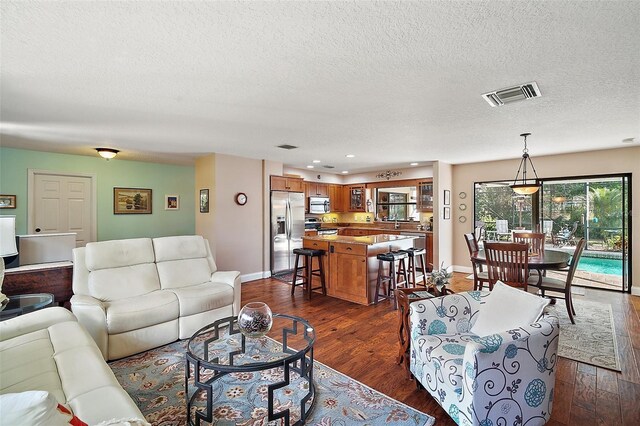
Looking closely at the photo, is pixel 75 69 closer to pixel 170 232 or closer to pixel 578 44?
pixel 578 44

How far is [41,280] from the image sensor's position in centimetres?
316

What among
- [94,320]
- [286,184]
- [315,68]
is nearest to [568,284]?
[315,68]

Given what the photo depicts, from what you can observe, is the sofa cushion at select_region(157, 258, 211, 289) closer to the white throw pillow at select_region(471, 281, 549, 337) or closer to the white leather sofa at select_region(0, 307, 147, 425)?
the white leather sofa at select_region(0, 307, 147, 425)

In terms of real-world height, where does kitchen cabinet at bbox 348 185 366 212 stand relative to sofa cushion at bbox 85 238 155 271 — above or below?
above

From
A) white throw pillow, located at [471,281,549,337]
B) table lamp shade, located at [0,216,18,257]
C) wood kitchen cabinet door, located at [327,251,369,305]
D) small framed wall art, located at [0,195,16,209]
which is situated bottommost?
wood kitchen cabinet door, located at [327,251,369,305]

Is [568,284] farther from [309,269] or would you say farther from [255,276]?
[255,276]

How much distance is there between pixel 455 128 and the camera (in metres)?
3.74

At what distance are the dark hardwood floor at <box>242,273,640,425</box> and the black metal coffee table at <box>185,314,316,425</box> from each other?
0.53 metres

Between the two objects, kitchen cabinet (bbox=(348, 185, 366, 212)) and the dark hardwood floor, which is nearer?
the dark hardwood floor

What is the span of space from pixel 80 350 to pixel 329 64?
7.98ft

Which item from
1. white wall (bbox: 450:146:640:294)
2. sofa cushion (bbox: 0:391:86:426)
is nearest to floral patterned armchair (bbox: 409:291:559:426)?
sofa cushion (bbox: 0:391:86:426)

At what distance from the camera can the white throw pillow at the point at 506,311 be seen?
1.95 metres

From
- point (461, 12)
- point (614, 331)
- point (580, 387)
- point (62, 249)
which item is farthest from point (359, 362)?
point (62, 249)

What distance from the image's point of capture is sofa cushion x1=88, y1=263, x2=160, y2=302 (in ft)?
10.1
